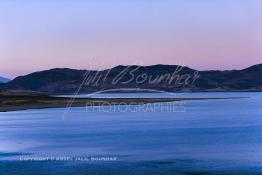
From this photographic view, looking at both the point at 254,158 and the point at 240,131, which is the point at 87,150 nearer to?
the point at 254,158

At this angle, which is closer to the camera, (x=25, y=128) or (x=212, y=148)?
(x=212, y=148)

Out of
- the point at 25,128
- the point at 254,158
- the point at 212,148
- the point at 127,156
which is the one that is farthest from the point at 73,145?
the point at 25,128

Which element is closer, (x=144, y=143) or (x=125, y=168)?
(x=125, y=168)

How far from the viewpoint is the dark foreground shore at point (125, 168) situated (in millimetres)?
31438

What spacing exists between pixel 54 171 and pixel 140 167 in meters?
5.37

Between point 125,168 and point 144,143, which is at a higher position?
point 125,168

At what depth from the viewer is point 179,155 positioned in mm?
38469

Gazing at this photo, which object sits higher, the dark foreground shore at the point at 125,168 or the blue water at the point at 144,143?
the dark foreground shore at the point at 125,168

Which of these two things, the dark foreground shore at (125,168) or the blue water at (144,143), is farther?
the blue water at (144,143)

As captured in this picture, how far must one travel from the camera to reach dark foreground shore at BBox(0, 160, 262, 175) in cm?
3144

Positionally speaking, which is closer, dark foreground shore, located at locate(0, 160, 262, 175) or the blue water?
dark foreground shore, located at locate(0, 160, 262, 175)

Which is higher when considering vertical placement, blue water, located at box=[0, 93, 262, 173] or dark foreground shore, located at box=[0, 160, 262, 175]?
dark foreground shore, located at box=[0, 160, 262, 175]

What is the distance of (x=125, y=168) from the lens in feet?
108

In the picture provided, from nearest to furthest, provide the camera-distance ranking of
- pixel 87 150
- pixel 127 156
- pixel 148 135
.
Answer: pixel 127 156 < pixel 87 150 < pixel 148 135
